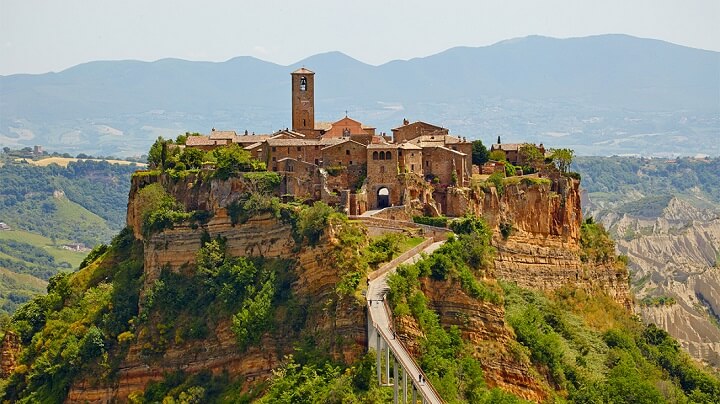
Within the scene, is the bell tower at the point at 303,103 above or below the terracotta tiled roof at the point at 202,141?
above

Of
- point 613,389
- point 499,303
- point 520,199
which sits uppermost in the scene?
point 520,199

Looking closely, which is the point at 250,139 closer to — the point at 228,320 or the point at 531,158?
the point at 228,320

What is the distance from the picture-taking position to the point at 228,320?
58.7 meters

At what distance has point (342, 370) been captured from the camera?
50.3 metres

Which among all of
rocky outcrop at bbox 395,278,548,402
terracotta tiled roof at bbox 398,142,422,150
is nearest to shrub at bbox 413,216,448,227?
terracotta tiled roof at bbox 398,142,422,150

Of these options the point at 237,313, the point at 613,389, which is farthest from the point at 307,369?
the point at 613,389

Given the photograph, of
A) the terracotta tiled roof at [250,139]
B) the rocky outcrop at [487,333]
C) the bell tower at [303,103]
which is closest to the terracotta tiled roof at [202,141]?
the terracotta tiled roof at [250,139]

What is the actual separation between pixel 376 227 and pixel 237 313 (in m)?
7.58

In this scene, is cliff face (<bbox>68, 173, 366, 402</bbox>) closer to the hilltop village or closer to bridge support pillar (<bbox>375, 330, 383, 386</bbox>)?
bridge support pillar (<bbox>375, 330, 383, 386</bbox>)

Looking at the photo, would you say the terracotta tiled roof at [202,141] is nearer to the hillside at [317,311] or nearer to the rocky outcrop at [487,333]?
the hillside at [317,311]

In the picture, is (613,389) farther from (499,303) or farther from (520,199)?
(520,199)

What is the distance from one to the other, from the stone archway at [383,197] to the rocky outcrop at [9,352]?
21.6 metres

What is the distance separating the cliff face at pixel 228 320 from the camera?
52.5 metres

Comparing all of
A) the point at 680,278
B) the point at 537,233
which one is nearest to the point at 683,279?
the point at 680,278
